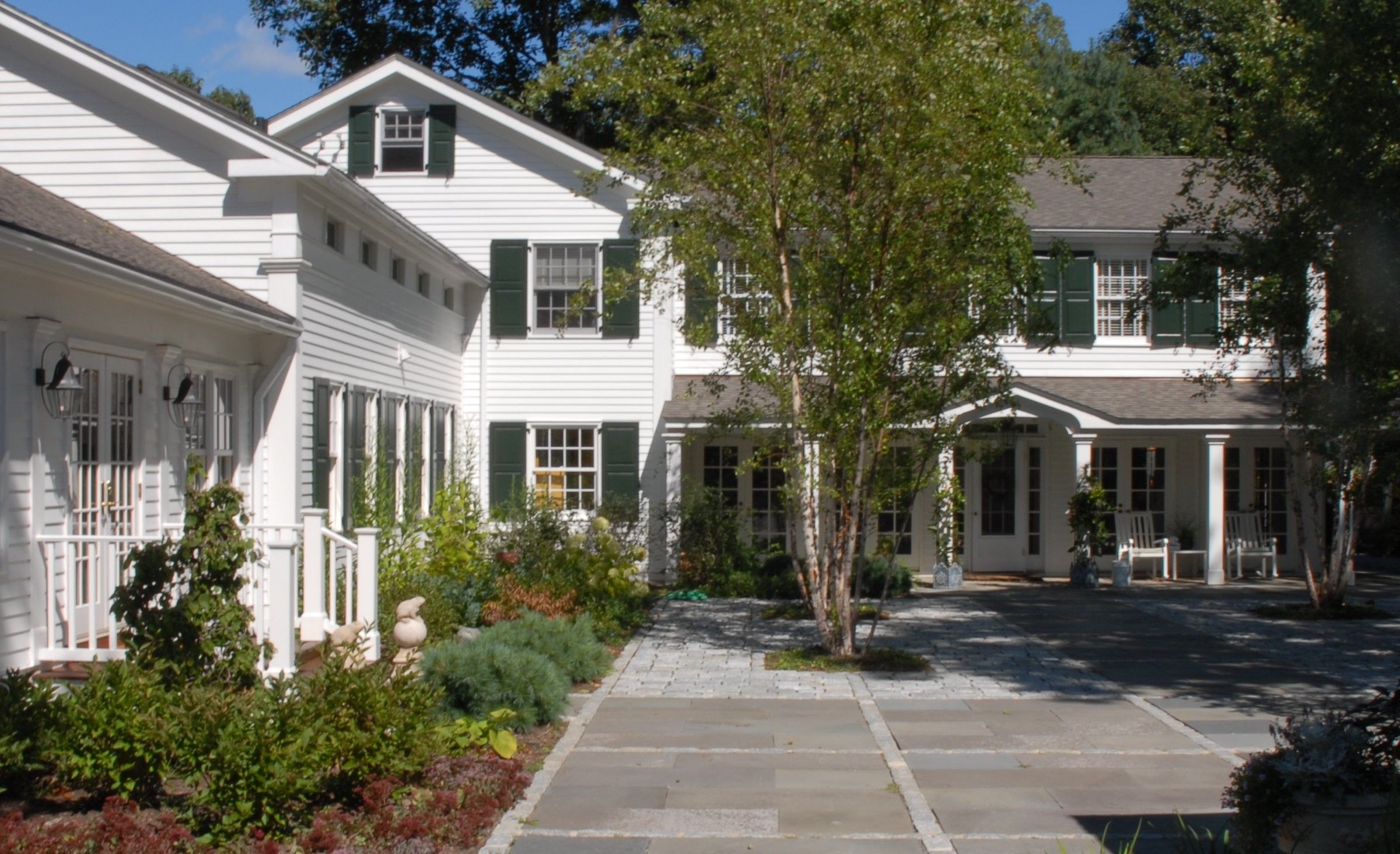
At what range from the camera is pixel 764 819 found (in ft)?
22.9

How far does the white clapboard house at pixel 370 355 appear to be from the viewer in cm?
943

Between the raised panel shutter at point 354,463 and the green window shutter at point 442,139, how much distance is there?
6.17 m

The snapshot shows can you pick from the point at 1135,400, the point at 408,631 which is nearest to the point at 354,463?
the point at 408,631

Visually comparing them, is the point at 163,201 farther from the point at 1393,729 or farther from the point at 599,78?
the point at 1393,729

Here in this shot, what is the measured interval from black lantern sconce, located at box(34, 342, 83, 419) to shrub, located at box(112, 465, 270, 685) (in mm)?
2264

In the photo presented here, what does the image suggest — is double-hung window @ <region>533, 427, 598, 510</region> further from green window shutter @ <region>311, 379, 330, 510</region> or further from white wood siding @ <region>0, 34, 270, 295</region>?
white wood siding @ <region>0, 34, 270, 295</region>

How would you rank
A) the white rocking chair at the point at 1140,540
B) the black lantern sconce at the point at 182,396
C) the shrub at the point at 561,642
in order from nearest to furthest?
the shrub at the point at 561,642 → the black lantern sconce at the point at 182,396 → the white rocking chair at the point at 1140,540

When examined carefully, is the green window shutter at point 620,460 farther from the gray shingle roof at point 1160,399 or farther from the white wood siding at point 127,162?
the white wood siding at point 127,162

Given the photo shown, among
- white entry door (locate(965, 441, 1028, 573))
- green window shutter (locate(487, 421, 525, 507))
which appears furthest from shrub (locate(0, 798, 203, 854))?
white entry door (locate(965, 441, 1028, 573))

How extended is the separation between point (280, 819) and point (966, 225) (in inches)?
310

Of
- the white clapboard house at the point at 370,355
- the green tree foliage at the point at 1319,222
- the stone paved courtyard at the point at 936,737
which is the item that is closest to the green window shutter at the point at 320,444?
the white clapboard house at the point at 370,355

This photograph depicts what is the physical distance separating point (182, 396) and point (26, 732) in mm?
4677

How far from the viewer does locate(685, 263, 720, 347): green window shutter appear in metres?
12.6

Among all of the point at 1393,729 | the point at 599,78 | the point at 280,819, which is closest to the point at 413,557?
the point at 599,78
